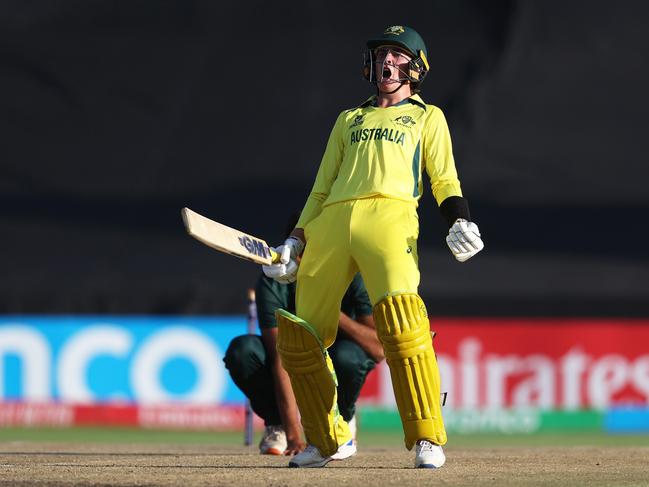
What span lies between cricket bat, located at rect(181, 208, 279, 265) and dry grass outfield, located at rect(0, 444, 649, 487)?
0.74 m

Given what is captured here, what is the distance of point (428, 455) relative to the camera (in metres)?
4.91

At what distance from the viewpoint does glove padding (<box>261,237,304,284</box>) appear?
508cm

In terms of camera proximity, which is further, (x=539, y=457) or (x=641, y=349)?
(x=641, y=349)

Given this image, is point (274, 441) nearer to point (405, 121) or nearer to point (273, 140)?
point (405, 121)

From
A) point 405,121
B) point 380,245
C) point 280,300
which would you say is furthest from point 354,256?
point 280,300

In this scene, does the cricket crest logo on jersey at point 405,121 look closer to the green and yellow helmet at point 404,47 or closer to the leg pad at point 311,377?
the green and yellow helmet at point 404,47

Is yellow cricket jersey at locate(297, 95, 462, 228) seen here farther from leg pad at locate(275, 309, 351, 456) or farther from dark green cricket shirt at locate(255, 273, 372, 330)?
dark green cricket shirt at locate(255, 273, 372, 330)

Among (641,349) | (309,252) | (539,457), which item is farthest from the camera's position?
(641,349)

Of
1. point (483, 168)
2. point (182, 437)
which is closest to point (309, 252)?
point (182, 437)

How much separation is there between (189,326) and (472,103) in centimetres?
275

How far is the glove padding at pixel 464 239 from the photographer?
488cm

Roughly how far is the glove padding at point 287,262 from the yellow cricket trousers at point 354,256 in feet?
0.28

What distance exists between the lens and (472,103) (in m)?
10.7

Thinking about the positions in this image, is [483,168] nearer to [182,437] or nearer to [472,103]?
[472,103]
